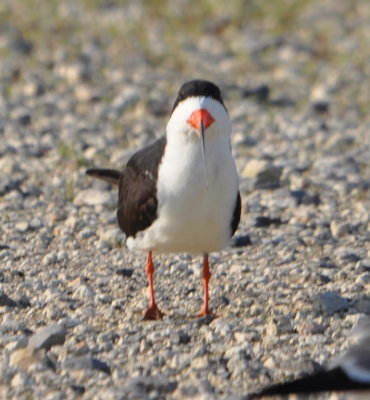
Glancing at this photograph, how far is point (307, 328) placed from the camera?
19.1 feet

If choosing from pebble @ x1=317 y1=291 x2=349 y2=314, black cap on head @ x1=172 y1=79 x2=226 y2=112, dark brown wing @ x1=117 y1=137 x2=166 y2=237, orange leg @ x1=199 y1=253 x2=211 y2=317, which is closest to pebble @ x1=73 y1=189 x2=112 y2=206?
dark brown wing @ x1=117 y1=137 x2=166 y2=237

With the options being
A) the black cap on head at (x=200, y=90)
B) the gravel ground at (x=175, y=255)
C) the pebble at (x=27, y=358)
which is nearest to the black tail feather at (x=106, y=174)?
the gravel ground at (x=175, y=255)

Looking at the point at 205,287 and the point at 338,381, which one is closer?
the point at 338,381

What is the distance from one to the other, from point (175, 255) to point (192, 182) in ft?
4.95

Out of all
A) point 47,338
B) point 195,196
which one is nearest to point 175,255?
point 195,196

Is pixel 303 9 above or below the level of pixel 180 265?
above

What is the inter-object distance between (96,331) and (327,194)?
3.44 meters

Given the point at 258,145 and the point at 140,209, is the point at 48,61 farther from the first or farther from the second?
the point at 140,209

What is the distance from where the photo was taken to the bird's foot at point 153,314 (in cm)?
603

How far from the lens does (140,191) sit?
604cm

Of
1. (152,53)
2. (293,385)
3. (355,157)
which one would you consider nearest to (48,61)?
(152,53)

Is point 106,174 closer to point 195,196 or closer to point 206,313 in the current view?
point 206,313

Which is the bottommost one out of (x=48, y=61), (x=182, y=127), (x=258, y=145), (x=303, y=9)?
(x=182, y=127)

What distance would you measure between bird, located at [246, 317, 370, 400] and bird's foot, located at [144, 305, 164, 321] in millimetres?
1380
